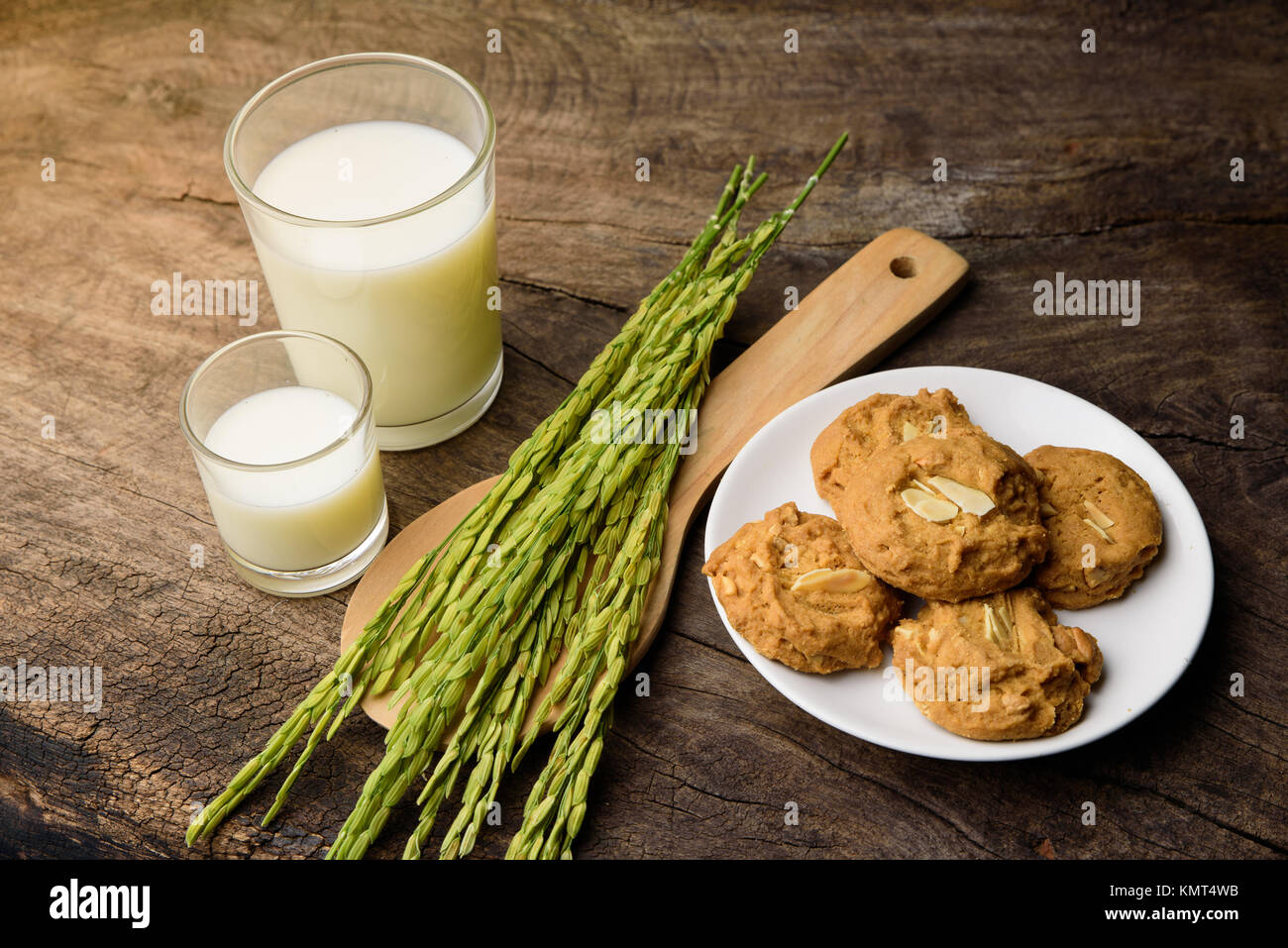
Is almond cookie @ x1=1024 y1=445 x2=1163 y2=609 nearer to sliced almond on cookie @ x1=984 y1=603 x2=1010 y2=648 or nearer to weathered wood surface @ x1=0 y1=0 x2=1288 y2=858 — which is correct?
sliced almond on cookie @ x1=984 y1=603 x2=1010 y2=648

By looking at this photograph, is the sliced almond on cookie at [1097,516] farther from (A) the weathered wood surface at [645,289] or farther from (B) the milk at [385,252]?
(B) the milk at [385,252]

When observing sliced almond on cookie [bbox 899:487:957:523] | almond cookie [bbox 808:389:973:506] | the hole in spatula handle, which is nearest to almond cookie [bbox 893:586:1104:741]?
sliced almond on cookie [bbox 899:487:957:523]

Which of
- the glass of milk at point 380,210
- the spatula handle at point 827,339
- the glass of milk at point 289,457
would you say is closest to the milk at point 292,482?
the glass of milk at point 289,457

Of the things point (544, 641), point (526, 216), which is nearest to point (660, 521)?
point (544, 641)

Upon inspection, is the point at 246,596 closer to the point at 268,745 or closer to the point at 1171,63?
the point at 268,745

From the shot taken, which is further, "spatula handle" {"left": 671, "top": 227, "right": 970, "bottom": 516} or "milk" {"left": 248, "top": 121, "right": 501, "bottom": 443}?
"spatula handle" {"left": 671, "top": 227, "right": 970, "bottom": 516}

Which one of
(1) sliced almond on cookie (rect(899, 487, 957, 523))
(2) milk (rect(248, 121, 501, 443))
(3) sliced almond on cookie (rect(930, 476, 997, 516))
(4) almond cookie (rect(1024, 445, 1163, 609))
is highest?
(2) milk (rect(248, 121, 501, 443))

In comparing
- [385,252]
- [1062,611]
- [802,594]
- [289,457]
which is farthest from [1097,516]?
[289,457]
